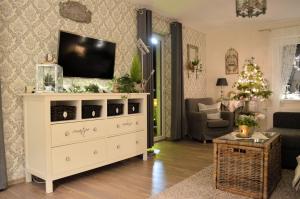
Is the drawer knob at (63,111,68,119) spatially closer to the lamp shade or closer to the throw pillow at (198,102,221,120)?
the throw pillow at (198,102,221,120)

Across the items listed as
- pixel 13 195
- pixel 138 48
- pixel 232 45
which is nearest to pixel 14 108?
pixel 13 195

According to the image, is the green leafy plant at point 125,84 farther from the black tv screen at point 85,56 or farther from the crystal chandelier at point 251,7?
the crystal chandelier at point 251,7

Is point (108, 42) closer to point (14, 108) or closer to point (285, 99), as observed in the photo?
point (14, 108)

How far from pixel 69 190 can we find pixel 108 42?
7.05 ft

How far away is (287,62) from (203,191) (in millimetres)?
4246

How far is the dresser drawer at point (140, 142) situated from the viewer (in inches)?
147

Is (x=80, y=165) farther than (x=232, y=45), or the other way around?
(x=232, y=45)

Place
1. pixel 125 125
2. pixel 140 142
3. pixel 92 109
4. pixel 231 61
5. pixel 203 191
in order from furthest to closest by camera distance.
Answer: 1. pixel 231 61
2. pixel 140 142
3. pixel 125 125
4. pixel 92 109
5. pixel 203 191

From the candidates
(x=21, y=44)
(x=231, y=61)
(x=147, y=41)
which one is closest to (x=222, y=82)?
(x=231, y=61)

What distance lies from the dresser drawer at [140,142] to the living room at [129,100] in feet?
0.05

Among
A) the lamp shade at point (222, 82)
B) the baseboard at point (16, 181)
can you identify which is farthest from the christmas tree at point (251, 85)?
the baseboard at point (16, 181)

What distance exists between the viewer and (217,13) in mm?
4879

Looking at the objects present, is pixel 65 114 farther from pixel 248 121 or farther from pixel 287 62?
pixel 287 62

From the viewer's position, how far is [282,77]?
5594 mm
